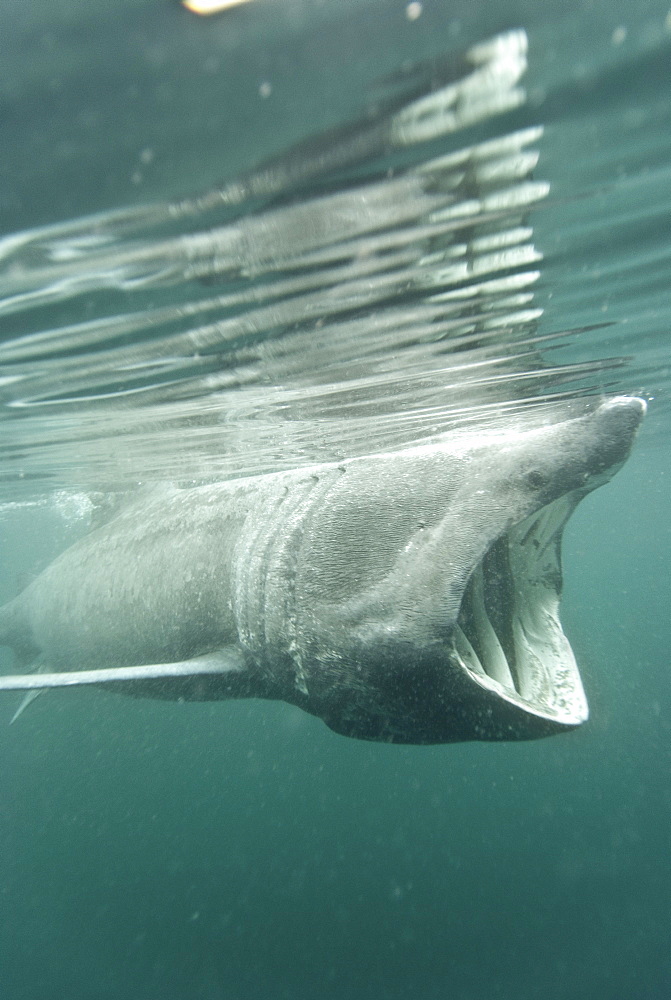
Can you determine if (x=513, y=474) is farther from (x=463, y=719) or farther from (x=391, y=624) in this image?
(x=463, y=719)

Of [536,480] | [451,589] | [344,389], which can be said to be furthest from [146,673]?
[344,389]

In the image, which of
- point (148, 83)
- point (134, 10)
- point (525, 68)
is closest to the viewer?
point (134, 10)

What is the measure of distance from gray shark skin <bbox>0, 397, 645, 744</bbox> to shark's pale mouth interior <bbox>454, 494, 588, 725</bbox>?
12mm

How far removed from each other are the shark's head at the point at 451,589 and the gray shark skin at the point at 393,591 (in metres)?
0.01

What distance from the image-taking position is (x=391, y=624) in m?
2.96

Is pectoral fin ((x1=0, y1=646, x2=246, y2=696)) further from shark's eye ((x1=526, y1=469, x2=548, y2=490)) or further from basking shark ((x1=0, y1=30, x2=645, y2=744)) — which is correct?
shark's eye ((x1=526, y1=469, x2=548, y2=490))

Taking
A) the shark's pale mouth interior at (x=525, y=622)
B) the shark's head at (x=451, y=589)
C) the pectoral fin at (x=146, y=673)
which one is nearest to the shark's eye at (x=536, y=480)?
the shark's head at (x=451, y=589)

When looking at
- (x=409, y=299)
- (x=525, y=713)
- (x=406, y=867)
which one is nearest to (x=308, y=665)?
(x=525, y=713)

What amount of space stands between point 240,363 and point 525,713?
4.24 metres

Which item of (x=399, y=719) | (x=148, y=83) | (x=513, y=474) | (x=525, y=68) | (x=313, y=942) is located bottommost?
(x=313, y=942)

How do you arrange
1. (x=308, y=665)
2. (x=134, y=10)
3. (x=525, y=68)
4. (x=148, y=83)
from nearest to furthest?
1. (x=134, y=10)
2. (x=148, y=83)
3. (x=525, y=68)
4. (x=308, y=665)

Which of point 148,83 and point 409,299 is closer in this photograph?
point 148,83

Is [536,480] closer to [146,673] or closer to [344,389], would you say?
[146,673]

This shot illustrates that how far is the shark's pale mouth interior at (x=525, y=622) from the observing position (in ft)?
10.1
